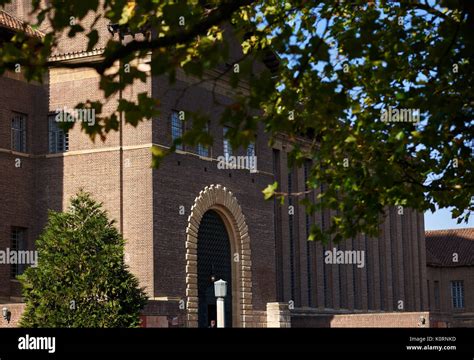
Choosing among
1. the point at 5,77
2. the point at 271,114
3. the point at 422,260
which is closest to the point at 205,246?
the point at 5,77

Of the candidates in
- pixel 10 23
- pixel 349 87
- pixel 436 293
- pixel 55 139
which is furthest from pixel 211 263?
pixel 436 293

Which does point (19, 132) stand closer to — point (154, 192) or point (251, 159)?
point (154, 192)

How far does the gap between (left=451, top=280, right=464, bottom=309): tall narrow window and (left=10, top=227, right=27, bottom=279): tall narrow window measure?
2327 inches

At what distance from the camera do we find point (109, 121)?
506 inches

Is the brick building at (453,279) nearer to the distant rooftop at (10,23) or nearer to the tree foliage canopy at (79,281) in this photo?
the distant rooftop at (10,23)

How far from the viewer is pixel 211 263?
47.2m

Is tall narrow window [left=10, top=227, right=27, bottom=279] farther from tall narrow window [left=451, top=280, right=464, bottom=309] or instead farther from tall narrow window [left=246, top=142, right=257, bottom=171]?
tall narrow window [left=451, top=280, right=464, bottom=309]

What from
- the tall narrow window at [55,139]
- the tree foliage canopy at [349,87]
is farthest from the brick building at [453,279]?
the tree foliage canopy at [349,87]

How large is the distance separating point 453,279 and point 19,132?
193ft

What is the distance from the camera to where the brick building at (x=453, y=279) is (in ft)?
304

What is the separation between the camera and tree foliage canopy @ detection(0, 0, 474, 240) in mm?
12234

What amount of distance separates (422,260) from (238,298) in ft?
131

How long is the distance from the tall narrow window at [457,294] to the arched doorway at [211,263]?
165 feet
